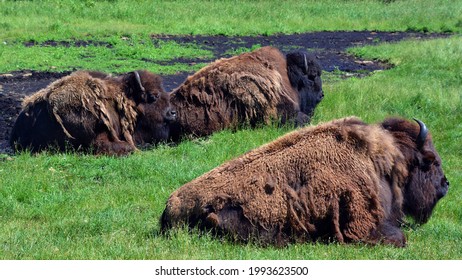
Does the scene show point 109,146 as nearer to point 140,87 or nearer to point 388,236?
point 140,87

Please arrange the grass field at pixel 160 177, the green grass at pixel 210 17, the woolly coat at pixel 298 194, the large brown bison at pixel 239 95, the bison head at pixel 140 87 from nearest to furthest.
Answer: the grass field at pixel 160 177, the woolly coat at pixel 298 194, the bison head at pixel 140 87, the large brown bison at pixel 239 95, the green grass at pixel 210 17

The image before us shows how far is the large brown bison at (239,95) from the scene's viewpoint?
13195 millimetres

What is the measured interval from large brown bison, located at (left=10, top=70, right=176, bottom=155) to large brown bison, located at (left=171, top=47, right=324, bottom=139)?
2.63ft

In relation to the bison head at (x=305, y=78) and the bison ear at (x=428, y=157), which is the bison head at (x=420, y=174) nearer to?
the bison ear at (x=428, y=157)

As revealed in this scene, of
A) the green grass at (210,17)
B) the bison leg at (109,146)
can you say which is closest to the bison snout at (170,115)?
the bison leg at (109,146)

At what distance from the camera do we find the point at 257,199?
25.2 ft

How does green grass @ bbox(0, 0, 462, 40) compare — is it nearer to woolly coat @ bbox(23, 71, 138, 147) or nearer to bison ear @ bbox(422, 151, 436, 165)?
woolly coat @ bbox(23, 71, 138, 147)

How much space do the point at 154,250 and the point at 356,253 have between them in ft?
5.94

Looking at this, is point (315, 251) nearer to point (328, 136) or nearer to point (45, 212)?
point (328, 136)

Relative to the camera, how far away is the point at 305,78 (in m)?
13.9

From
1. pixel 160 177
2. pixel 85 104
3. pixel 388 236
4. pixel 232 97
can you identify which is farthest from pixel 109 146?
pixel 388 236

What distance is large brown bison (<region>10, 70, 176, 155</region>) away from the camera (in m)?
12.0

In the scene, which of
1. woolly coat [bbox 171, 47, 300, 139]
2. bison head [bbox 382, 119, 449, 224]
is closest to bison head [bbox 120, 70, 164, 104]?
woolly coat [bbox 171, 47, 300, 139]

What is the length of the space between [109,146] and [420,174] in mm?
5313
